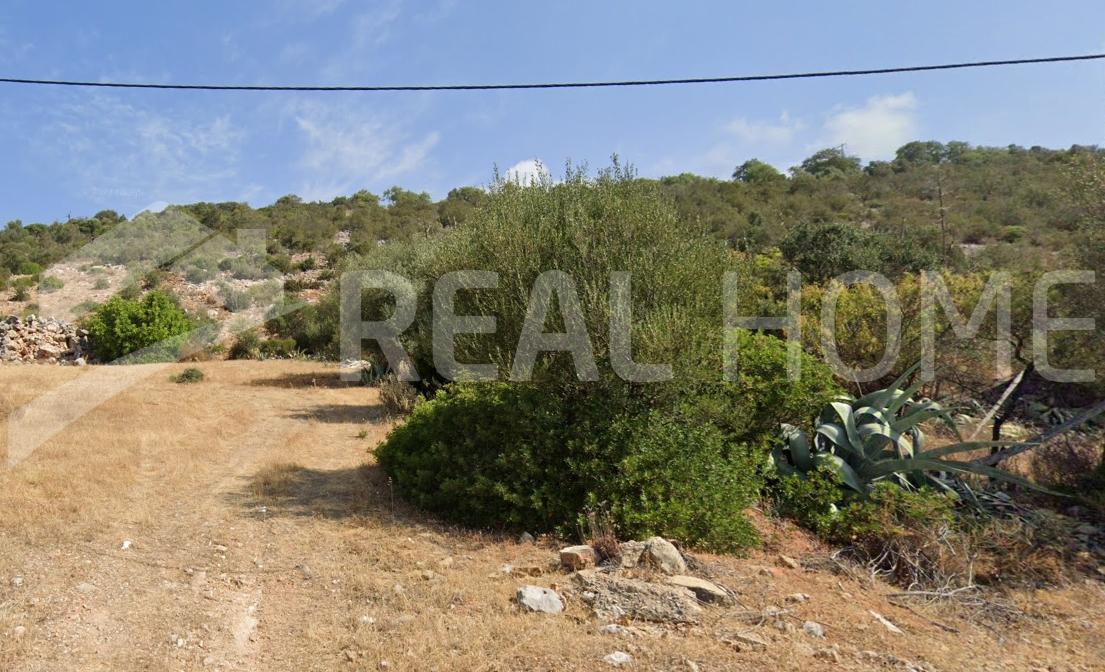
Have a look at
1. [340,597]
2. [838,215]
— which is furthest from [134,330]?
[838,215]

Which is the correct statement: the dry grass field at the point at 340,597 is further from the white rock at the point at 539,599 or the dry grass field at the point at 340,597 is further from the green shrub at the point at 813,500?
the green shrub at the point at 813,500

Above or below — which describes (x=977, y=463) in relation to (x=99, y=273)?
below

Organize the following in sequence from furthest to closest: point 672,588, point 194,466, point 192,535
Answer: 1. point 194,466
2. point 192,535
3. point 672,588

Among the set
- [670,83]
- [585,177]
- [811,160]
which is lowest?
[585,177]

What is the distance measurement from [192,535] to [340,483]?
80.9 inches

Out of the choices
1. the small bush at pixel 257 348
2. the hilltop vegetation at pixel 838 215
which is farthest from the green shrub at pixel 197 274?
the small bush at pixel 257 348

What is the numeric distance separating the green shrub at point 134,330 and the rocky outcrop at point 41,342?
0.65 metres

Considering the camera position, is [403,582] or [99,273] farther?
[99,273]

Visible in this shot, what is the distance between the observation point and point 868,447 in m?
7.69

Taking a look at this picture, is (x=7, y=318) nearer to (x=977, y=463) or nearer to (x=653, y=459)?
(x=653, y=459)

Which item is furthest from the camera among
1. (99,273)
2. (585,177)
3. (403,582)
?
(99,273)

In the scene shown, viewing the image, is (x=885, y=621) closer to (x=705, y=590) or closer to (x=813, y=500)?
(x=705, y=590)

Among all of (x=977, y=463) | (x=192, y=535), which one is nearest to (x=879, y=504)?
(x=977, y=463)

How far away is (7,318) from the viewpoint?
878 inches
